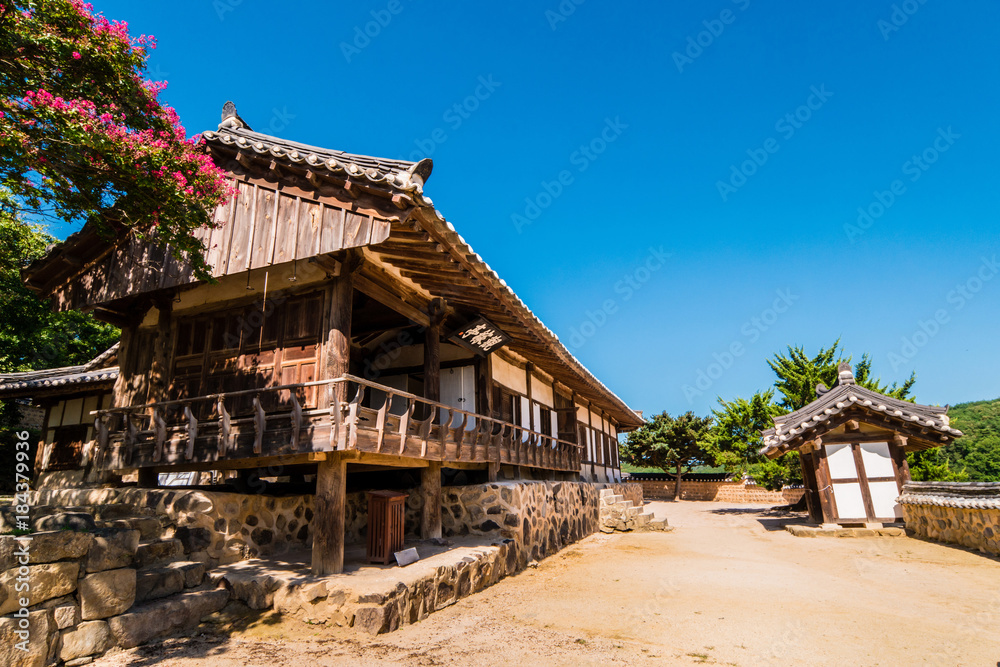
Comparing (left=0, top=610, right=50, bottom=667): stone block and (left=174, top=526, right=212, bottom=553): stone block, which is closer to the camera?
(left=0, top=610, right=50, bottom=667): stone block

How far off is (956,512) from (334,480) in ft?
43.4

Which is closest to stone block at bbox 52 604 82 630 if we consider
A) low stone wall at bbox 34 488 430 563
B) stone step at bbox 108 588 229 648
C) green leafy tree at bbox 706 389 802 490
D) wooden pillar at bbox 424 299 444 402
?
stone step at bbox 108 588 229 648

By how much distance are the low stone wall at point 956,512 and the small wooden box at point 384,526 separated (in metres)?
11.3

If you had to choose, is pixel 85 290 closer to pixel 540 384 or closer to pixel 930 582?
pixel 540 384

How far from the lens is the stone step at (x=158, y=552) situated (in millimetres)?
6617

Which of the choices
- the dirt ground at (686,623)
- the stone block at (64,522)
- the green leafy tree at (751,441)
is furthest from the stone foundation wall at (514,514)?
the green leafy tree at (751,441)

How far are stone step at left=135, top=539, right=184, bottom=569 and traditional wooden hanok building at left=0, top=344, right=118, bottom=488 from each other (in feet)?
31.0

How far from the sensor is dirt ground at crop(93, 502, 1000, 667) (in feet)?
17.8

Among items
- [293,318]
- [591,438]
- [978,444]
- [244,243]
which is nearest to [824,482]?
[591,438]

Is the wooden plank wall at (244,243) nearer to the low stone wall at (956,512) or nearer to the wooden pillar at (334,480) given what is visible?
the wooden pillar at (334,480)

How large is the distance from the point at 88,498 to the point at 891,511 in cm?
1856

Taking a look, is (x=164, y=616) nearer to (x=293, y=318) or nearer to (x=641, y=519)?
(x=293, y=318)

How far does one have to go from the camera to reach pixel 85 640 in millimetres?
5051

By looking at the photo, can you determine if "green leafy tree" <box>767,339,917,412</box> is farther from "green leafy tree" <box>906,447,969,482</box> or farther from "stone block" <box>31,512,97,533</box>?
"stone block" <box>31,512,97,533</box>
